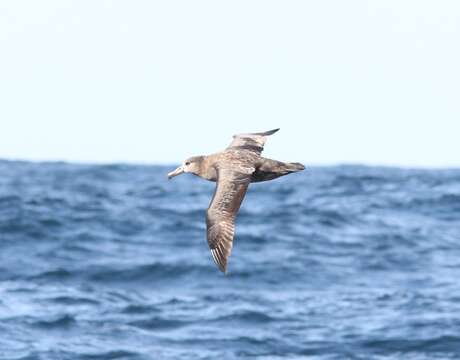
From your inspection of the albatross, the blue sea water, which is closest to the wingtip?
the albatross

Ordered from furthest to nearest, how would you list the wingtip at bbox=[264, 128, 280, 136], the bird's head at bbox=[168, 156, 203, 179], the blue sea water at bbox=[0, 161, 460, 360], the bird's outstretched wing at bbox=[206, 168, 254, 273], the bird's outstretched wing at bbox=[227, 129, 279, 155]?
1. the blue sea water at bbox=[0, 161, 460, 360]
2. the wingtip at bbox=[264, 128, 280, 136]
3. the bird's outstretched wing at bbox=[227, 129, 279, 155]
4. the bird's head at bbox=[168, 156, 203, 179]
5. the bird's outstretched wing at bbox=[206, 168, 254, 273]

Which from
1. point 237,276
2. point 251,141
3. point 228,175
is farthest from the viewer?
point 237,276

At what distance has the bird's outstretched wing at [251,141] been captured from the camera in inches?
392

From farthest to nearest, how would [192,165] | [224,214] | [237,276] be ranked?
[237,276], [192,165], [224,214]

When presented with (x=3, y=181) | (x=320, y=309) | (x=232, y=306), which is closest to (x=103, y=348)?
(x=232, y=306)

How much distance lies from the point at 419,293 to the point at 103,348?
5654 millimetres

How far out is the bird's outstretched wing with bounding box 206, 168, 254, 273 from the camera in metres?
8.12

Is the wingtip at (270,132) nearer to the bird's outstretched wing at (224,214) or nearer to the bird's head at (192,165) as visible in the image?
the bird's head at (192,165)

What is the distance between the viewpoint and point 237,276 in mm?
17797

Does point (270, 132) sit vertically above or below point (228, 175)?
above

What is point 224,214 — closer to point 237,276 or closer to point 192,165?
point 192,165

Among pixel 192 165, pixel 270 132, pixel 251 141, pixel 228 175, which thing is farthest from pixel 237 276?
pixel 228 175

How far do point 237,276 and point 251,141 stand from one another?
781 cm

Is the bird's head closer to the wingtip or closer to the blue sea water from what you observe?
the wingtip
